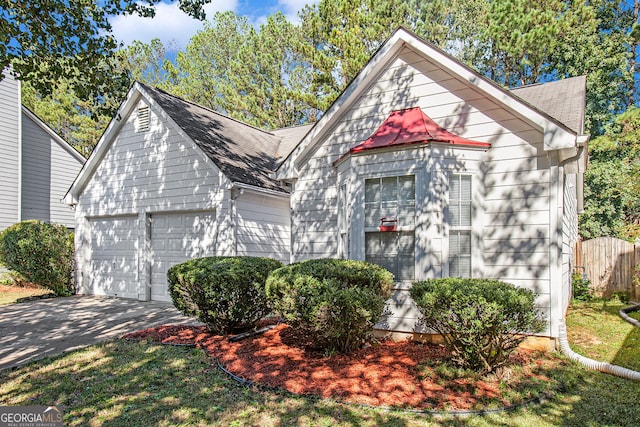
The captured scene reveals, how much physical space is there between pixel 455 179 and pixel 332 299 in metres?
2.98

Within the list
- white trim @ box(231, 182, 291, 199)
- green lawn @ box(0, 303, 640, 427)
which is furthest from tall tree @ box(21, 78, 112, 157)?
green lawn @ box(0, 303, 640, 427)

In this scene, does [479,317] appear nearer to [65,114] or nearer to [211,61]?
[65,114]

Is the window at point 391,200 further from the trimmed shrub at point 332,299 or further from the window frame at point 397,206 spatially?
the trimmed shrub at point 332,299

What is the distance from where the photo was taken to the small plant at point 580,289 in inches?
455

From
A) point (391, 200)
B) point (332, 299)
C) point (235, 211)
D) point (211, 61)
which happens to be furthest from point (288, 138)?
point (211, 61)

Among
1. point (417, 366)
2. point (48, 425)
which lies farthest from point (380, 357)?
point (48, 425)

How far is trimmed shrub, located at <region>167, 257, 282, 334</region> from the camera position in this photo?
6.21 meters

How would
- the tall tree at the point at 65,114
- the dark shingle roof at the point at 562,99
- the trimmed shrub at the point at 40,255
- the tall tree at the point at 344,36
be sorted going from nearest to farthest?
the dark shingle roof at the point at 562,99
the trimmed shrub at the point at 40,255
the tall tree at the point at 344,36
the tall tree at the point at 65,114

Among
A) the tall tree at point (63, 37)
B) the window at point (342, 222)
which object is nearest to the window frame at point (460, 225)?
the window at point (342, 222)

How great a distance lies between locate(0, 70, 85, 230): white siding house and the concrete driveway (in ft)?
19.7

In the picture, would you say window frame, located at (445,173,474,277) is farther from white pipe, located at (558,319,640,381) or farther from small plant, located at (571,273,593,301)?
small plant, located at (571,273,593,301)

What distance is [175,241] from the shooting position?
10531 mm

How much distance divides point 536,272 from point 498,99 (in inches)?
109

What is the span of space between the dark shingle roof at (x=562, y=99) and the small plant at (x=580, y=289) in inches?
242
